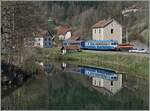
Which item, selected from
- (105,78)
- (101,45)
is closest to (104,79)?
(105,78)

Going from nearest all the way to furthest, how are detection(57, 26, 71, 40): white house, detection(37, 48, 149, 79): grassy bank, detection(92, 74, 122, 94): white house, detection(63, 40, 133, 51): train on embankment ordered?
detection(92, 74, 122, 94): white house < detection(37, 48, 149, 79): grassy bank < detection(63, 40, 133, 51): train on embankment < detection(57, 26, 71, 40): white house

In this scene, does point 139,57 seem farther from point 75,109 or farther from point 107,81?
point 75,109

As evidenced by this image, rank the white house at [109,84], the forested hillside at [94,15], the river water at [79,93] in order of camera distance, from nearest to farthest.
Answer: the river water at [79,93], the white house at [109,84], the forested hillside at [94,15]

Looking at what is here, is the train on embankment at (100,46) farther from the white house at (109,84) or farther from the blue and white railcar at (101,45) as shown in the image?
the white house at (109,84)

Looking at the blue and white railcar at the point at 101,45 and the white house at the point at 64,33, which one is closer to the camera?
the blue and white railcar at the point at 101,45

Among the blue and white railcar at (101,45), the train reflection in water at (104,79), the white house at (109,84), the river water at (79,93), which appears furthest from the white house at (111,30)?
the white house at (109,84)

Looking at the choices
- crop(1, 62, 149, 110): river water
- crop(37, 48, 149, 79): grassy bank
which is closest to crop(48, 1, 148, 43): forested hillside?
crop(37, 48, 149, 79): grassy bank

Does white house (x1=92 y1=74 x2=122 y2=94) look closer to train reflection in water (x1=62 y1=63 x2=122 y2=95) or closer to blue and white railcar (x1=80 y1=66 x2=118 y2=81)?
train reflection in water (x1=62 y1=63 x2=122 y2=95)

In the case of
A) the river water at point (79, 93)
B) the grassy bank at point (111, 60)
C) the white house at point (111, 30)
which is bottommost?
the river water at point (79, 93)
